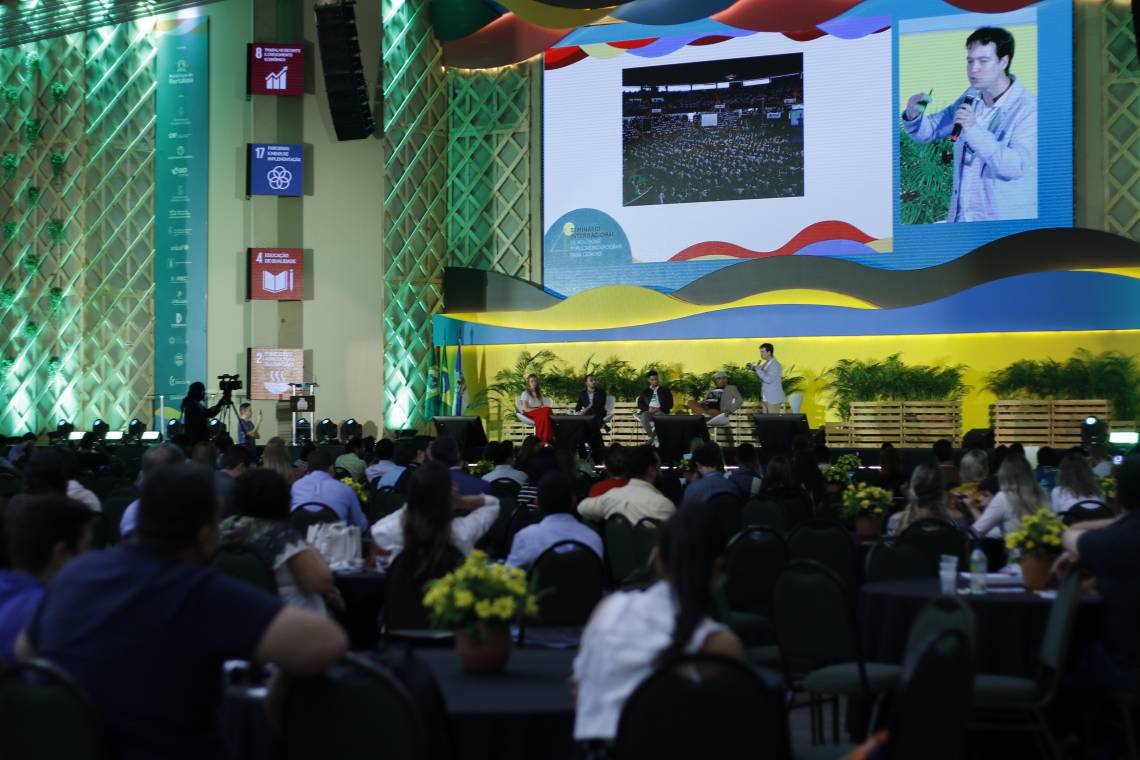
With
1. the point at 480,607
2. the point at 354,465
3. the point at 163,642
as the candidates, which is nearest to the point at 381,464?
the point at 354,465

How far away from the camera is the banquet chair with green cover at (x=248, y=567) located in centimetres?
375

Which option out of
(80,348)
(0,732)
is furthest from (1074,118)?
(0,732)

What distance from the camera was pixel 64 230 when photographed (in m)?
17.6

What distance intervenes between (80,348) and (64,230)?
1648 millimetres

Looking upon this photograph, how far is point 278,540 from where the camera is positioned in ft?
12.7

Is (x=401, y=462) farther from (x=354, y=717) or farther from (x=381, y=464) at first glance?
(x=354, y=717)

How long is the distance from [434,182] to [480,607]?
14.6 m

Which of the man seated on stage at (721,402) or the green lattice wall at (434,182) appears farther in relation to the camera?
the green lattice wall at (434,182)

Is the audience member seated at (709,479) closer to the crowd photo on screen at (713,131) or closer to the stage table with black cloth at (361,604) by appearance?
the stage table with black cloth at (361,604)

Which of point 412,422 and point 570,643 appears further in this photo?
point 412,422

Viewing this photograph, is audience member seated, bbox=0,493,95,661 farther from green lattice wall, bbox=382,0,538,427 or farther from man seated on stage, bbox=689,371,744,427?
green lattice wall, bbox=382,0,538,427

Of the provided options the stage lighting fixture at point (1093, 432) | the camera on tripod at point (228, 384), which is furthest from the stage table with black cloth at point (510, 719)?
the camera on tripod at point (228, 384)

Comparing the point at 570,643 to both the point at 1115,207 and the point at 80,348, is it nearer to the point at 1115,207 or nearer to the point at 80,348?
the point at 1115,207

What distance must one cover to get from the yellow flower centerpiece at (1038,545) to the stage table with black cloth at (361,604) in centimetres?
227
